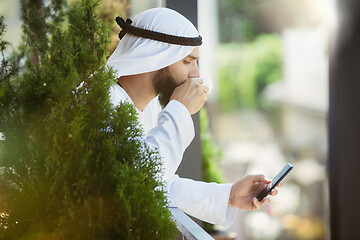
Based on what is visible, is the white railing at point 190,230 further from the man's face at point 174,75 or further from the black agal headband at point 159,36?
the black agal headband at point 159,36

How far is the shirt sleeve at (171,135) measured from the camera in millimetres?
1417

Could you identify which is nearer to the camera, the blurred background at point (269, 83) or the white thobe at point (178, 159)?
the white thobe at point (178, 159)

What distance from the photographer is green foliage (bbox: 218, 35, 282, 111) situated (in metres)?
11.6

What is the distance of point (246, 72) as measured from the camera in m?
11.7

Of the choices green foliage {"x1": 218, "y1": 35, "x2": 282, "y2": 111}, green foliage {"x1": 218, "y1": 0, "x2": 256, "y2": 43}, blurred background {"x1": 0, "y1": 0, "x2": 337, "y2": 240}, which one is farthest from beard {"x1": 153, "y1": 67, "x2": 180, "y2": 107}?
green foliage {"x1": 218, "y1": 0, "x2": 256, "y2": 43}

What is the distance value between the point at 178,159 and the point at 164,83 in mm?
473

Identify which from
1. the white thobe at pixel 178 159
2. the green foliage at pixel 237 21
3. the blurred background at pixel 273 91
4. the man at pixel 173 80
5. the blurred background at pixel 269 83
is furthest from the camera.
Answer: the green foliage at pixel 237 21

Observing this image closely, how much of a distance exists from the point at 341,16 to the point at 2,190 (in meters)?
2.98

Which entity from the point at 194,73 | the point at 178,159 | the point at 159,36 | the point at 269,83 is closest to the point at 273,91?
the point at 269,83

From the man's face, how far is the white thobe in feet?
0.28

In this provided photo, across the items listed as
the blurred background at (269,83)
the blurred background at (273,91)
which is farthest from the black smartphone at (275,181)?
the blurred background at (269,83)

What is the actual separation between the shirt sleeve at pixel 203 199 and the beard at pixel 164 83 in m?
0.34

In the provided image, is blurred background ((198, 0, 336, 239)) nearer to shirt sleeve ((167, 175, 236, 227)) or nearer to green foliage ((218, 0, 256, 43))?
green foliage ((218, 0, 256, 43))

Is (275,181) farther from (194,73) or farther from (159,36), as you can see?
(159,36)
